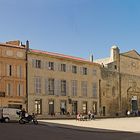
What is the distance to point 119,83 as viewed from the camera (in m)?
80.8

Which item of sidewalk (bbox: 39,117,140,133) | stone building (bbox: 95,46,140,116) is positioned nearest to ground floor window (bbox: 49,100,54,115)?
stone building (bbox: 95,46,140,116)

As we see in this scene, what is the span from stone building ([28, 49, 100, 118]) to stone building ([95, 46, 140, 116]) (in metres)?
3.20

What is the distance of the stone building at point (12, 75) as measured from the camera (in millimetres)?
56594

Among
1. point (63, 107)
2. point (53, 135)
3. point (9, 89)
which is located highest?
point (9, 89)

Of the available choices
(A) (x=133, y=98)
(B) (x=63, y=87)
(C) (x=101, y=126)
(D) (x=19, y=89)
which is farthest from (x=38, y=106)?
(A) (x=133, y=98)

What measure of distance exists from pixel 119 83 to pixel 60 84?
62.4 feet

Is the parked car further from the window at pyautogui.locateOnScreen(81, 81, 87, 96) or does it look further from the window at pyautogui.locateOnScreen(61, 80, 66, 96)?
the window at pyautogui.locateOnScreen(81, 81, 87, 96)

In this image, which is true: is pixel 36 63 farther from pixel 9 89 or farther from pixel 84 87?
pixel 84 87

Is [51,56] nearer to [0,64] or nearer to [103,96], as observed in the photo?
[0,64]

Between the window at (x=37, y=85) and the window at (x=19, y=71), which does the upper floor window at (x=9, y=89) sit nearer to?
the window at (x=19, y=71)

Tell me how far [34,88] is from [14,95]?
4372mm

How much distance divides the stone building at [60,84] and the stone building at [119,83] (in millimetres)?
3203

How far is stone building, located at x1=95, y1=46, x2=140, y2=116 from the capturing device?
76375 mm

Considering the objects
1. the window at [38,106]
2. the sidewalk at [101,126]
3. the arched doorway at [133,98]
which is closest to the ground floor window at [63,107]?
the window at [38,106]
